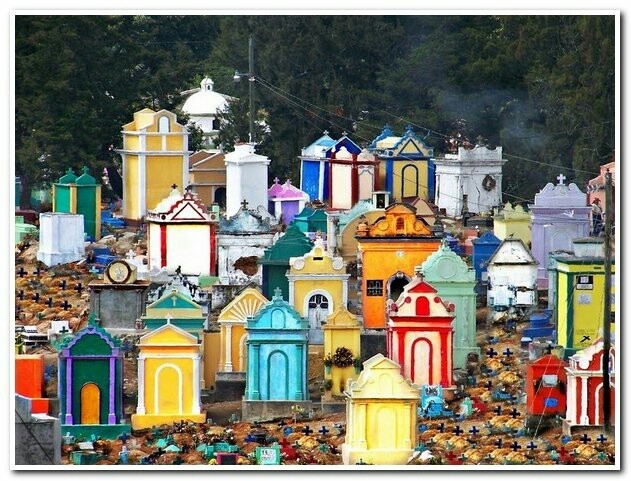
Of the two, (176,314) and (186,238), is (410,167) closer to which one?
(186,238)

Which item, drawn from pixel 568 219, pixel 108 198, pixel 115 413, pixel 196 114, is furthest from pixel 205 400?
pixel 196 114

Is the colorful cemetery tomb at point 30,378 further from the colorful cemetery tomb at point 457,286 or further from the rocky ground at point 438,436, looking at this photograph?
the colorful cemetery tomb at point 457,286

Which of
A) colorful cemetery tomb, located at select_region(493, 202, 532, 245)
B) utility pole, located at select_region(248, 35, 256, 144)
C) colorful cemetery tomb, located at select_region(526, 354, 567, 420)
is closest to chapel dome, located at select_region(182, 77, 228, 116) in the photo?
utility pole, located at select_region(248, 35, 256, 144)

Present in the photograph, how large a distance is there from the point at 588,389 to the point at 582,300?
2.75 m

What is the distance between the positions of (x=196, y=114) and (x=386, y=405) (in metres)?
31.6

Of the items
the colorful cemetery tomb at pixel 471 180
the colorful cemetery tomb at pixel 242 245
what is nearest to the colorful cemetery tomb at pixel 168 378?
the colorful cemetery tomb at pixel 242 245

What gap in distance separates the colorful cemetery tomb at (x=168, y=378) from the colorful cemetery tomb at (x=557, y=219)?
9352 millimetres

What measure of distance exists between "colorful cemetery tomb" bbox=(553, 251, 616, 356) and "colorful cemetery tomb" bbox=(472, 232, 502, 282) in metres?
4.97

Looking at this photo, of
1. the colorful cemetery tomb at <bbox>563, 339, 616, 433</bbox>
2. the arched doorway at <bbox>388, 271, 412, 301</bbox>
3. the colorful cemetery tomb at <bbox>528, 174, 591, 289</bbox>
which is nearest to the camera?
the colorful cemetery tomb at <bbox>563, 339, 616, 433</bbox>

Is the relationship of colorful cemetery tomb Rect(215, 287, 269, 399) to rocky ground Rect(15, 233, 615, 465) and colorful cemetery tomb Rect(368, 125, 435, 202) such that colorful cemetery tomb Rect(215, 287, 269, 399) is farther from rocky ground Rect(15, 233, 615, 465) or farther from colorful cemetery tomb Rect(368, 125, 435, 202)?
colorful cemetery tomb Rect(368, 125, 435, 202)

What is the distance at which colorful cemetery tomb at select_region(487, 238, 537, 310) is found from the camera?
1943 inches

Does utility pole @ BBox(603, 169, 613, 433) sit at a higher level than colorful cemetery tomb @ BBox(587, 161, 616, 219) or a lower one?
lower

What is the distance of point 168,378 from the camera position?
45062mm

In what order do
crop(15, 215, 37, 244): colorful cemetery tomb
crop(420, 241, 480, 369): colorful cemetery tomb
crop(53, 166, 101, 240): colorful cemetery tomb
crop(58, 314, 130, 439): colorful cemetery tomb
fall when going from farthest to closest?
1. crop(53, 166, 101, 240): colorful cemetery tomb
2. crop(15, 215, 37, 244): colorful cemetery tomb
3. crop(420, 241, 480, 369): colorful cemetery tomb
4. crop(58, 314, 130, 439): colorful cemetery tomb
